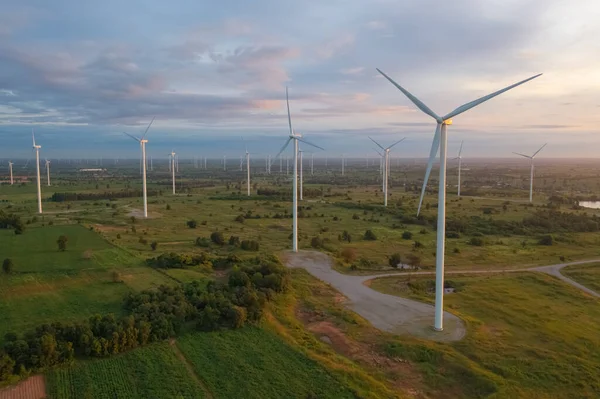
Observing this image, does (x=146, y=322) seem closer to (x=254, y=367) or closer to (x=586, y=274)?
(x=254, y=367)

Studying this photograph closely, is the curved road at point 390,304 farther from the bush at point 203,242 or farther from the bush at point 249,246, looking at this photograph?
the bush at point 203,242

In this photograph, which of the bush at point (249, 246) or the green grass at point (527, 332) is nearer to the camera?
the green grass at point (527, 332)

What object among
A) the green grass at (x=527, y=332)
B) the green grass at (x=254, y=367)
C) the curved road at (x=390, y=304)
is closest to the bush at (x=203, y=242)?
the curved road at (x=390, y=304)

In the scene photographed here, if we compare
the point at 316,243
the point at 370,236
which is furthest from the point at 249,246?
the point at 370,236

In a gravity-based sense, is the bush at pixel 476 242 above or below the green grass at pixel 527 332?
above

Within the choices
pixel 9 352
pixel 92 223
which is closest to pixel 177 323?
pixel 9 352

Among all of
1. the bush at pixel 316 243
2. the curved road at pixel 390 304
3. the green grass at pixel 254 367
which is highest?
the bush at pixel 316 243

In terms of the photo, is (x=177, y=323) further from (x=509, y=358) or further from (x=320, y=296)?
(x=509, y=358)
